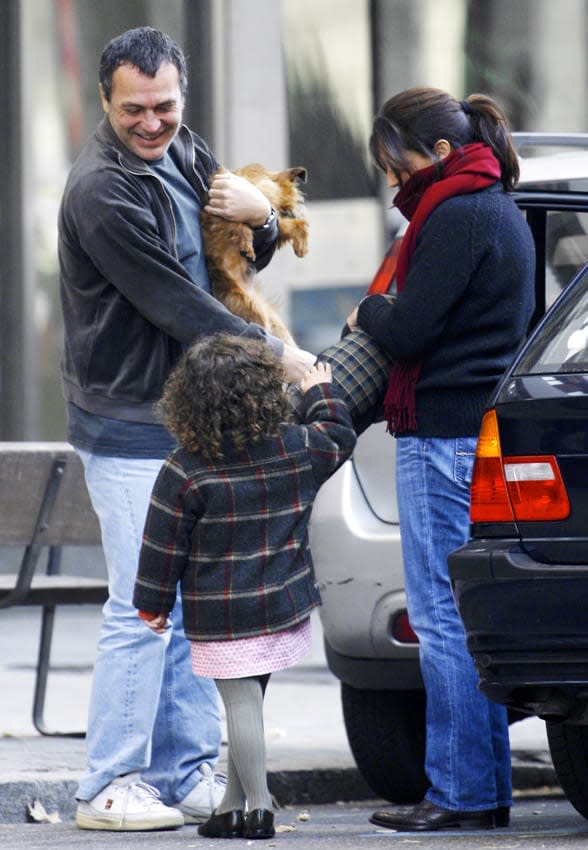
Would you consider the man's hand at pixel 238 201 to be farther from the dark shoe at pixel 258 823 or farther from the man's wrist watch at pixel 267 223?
the dark shoe at pixel 258 823

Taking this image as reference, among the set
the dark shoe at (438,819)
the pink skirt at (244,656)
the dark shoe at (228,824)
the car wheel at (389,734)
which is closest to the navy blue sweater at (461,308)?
the pink skirt at (244,656)

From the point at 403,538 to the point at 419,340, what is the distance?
534mm

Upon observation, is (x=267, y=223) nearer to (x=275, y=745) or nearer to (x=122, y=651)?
(x=122, y=651)

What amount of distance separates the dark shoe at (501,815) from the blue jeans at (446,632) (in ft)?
0.05

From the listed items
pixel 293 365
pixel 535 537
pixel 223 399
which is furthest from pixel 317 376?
pixel 535 537

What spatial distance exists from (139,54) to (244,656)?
153 cm

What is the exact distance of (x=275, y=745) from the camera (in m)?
6.55

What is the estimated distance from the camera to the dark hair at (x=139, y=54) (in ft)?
15.8

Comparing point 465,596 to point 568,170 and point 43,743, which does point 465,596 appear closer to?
point 568,170

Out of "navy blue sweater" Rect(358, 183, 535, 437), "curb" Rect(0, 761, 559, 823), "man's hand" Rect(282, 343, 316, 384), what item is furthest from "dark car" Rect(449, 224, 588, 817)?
"curb" Rect(0, 761, 559, 823)

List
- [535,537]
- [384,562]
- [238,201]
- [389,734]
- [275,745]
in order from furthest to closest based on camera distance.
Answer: [275,745] < [389,734] < [384,562] < [238,201] < [535,537]

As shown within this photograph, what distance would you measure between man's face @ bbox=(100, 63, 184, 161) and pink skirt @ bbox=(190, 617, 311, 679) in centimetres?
127

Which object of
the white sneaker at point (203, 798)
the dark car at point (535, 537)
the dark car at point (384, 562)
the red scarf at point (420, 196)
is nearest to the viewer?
the dark car at point (535, 537)

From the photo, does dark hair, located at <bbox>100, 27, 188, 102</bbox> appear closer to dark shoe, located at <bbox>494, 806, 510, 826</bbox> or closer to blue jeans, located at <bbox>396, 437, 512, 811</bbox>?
blue jeans, located at <bbox>396, 437, 512, 811</bbox>
